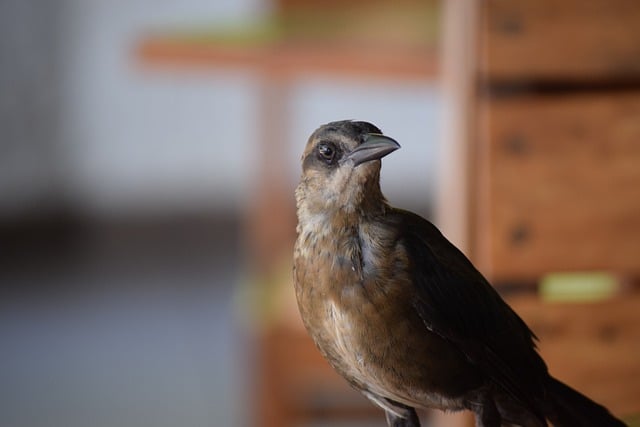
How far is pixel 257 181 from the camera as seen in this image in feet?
8.29

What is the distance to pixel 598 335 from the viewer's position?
139 centimetres

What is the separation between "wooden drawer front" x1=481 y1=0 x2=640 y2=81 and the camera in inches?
51.5

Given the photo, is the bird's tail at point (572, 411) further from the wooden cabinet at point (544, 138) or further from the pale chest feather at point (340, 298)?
the wooden cabinet at point (544, 138)

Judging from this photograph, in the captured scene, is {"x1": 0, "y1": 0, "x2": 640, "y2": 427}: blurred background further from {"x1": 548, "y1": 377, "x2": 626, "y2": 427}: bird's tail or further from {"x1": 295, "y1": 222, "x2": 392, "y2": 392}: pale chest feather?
{"x1": 295, "y1": 222, "x2": 392, "y2": 392}: pale chest feather

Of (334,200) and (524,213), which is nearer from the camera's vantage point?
(334,200)

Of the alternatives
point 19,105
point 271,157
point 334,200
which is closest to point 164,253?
point 19,105

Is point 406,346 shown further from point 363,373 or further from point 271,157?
point 271,157

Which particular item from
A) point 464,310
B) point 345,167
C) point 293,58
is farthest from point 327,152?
point 293,58

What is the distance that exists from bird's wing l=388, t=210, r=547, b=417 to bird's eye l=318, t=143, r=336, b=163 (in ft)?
0.17

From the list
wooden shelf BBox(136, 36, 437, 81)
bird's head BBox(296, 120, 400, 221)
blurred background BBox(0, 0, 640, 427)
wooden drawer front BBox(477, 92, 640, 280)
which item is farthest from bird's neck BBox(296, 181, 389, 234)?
wooden shelf BBox(136, 36, 437, 81)

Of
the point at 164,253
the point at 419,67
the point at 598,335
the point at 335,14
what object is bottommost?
the point at 164,253

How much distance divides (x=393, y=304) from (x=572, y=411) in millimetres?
164

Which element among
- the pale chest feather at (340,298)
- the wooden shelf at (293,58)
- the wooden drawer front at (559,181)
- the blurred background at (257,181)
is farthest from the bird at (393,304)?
the wooden shelf at (293,58)

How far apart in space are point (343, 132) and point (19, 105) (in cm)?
417
